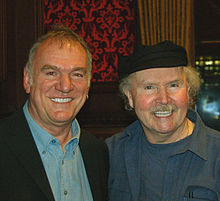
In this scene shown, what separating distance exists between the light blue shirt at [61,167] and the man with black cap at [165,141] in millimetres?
301

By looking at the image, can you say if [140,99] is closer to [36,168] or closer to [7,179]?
[36,168]

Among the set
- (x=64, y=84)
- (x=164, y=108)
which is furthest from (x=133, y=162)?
(x=64, y=84)

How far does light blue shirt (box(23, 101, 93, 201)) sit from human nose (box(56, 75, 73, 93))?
257 millimetres

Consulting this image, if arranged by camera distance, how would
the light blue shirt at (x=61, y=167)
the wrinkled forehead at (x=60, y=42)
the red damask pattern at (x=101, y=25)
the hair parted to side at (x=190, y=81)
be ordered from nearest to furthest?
the light blue shirt at (x=61, y=167), the wrinkled forehead at (x=60, y=42), the hair parted to side at (x=190, y=81), the red damask pattern at (x=101, y=25)

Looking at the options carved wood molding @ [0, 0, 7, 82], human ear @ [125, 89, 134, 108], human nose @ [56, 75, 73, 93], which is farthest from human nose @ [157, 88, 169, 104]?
carved wood molding @ [0, 0, 7, 82]

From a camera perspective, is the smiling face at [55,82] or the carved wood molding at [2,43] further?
the carved wood molding at [2,43]

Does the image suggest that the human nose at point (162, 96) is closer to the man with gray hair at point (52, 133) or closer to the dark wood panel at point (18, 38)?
the man with gray hair at point (52, 133)

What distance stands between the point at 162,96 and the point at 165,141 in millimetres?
302

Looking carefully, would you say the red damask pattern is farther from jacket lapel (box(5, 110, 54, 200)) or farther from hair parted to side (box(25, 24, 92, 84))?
jacket lapel (box(5, 110, 54, 200))

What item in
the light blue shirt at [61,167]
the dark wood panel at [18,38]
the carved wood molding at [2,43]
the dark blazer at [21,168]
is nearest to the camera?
the dark blazer at [21,168]

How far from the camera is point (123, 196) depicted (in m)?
1.74

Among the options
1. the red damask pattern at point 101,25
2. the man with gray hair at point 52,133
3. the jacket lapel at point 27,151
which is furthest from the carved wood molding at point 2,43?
the jacket lapel at point 27,151

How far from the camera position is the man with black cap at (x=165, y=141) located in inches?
61.0

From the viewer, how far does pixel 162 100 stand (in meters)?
1.65
